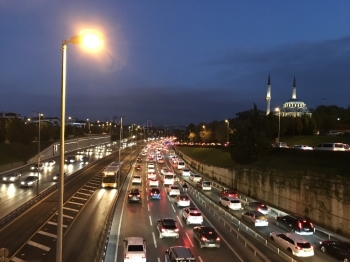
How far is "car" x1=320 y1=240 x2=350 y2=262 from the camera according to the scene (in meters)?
22.1

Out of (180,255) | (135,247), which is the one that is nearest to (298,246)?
(180,255)

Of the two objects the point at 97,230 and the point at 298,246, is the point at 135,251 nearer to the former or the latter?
the point at 97,230

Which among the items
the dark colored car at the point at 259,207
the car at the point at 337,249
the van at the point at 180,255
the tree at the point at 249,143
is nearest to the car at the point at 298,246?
the car at the point at 337,249

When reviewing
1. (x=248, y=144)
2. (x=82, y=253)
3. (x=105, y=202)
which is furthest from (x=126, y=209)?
(x=248, y=144)

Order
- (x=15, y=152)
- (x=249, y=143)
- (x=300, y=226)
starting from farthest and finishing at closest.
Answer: (x=15, y=152), (x=249, y=143), (x=300, y=226)

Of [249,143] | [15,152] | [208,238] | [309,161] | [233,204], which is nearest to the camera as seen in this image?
[208,238]

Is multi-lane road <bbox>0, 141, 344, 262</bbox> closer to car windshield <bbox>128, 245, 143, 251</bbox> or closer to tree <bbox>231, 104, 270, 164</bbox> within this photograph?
car windshield <bbox>128, 245, 143, 251</bbox>

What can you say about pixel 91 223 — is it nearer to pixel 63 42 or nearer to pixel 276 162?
pixel 63 42

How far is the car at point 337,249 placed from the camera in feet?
72.5

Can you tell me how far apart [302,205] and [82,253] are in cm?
1982

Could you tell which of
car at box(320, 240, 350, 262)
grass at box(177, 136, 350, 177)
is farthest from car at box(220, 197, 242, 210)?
car at box(320, 240, 350, 262)

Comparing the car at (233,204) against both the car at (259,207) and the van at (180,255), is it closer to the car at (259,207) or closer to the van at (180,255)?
the car at (259,207)

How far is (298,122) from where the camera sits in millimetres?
85625

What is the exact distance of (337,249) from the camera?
2270cm
